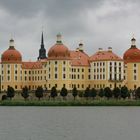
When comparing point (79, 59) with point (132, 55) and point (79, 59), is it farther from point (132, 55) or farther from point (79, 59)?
point (132, 55)

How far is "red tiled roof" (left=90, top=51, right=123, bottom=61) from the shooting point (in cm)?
14646

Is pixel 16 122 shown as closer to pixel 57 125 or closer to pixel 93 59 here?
pixel 57 125

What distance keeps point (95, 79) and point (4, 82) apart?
1990 cm

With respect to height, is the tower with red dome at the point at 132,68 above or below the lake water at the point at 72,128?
above

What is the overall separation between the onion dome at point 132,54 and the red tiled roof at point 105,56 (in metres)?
3.12

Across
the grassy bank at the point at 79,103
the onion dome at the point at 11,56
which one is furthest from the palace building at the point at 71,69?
the grassy bank at the point at 79,103

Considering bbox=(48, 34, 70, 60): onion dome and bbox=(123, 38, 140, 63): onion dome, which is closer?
bbox=(48, 34, 70, 60): onion dome

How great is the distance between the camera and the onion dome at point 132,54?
14862cm

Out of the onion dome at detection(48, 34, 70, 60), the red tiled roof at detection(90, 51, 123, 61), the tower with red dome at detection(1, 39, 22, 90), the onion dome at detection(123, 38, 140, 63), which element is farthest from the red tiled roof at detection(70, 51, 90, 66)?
the tower with red dome at detection(1, 39, 22, 90)

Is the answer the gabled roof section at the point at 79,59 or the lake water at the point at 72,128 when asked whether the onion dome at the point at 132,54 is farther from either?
the lake water at the point at 72,128

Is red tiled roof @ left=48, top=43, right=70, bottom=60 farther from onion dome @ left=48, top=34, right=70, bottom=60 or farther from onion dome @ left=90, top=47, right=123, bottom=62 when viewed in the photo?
onion dome @ left=90, top=47, right=123, bottom=62

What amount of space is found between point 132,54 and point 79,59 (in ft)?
38.4

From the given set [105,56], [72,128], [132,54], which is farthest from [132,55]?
[72,128]

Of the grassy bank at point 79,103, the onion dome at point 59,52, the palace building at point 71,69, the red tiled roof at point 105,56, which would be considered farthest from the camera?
the red tiled roof at point 105,56
